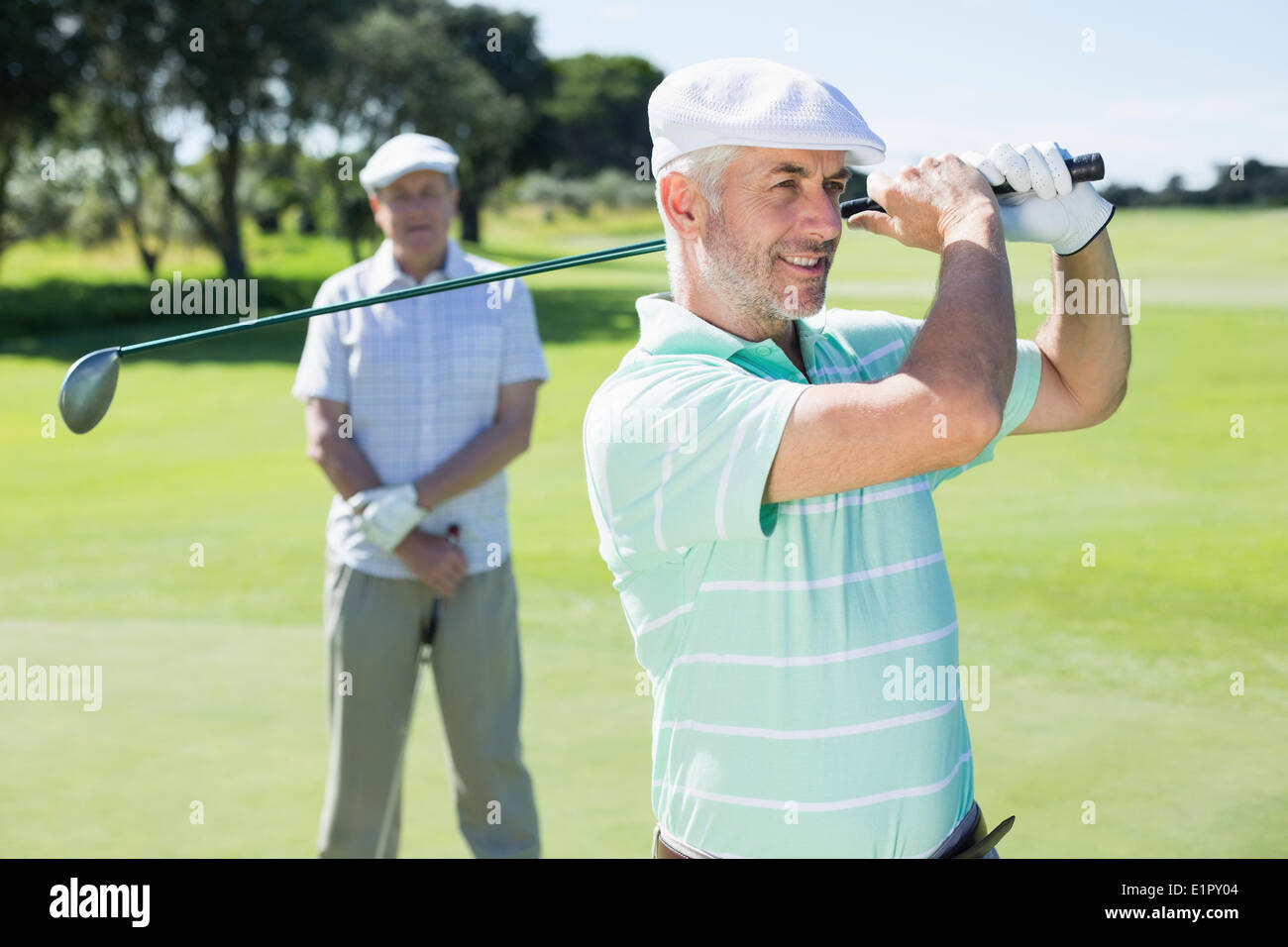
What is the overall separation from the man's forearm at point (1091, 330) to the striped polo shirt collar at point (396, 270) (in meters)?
2.02

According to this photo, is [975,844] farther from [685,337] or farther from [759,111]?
[759,111]

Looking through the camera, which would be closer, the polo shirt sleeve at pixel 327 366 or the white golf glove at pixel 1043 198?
the white golf glove at pixel 1043 198

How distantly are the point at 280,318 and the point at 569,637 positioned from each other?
401cm

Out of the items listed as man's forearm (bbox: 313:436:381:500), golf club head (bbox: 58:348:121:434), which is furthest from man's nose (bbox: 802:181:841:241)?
man's forearm (bbox: 313:436:381:500)

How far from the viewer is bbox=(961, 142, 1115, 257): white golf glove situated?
6.22 ft

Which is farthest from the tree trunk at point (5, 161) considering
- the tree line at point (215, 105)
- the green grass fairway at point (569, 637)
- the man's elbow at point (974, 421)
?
the man's elbow at point (974, 421)

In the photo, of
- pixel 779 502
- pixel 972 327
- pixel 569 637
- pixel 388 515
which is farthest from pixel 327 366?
pixel 569 637

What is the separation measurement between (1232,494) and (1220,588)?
11.2 ft

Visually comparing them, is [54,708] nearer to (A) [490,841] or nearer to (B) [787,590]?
(A) [490,841]

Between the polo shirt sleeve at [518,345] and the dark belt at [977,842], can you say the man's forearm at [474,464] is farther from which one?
the dark belt at [977,842]

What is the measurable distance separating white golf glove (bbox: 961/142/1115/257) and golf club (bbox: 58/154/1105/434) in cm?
3

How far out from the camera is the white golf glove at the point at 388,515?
3568 millimetres

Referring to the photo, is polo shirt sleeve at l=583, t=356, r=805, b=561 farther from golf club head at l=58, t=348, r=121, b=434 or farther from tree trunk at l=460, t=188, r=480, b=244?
tree trunk at l=460, t=188, r=480, b=244

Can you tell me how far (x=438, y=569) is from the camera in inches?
142
